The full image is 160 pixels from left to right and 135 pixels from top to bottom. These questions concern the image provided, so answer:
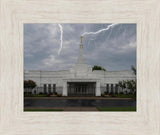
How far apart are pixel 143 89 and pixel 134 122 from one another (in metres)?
1.38

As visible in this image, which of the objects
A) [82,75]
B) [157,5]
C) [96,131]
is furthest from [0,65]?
[82,75]

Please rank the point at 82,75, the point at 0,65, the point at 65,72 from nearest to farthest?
1. the point at 0,65
2. the point at 82,75
3. the point at 65,72

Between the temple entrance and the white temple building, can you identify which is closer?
the white temple building

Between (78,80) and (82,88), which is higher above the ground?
(78,80)

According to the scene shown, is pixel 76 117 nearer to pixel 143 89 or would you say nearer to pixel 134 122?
pixel 134 122

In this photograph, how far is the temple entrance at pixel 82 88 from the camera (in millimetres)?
26594

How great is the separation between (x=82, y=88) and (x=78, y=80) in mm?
2454

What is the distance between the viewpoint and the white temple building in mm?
25819

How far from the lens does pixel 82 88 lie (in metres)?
27.1

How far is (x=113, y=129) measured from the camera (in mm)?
6008

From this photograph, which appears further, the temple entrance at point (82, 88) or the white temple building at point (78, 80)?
the temple entrance at point (82, 88)

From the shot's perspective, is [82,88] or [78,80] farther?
[82,88]

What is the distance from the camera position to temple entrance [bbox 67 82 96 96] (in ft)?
87.2

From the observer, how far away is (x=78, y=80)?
25344mm
